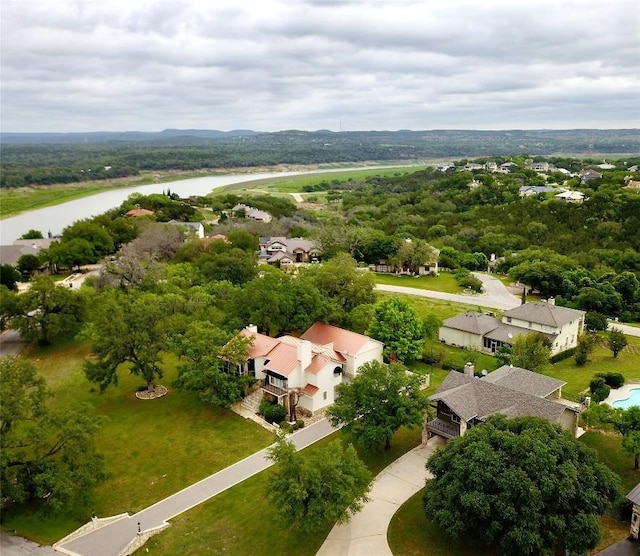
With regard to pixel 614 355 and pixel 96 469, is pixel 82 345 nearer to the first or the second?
pixel 96 469

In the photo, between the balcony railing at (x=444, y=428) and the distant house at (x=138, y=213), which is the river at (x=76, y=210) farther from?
the balcony railing at (x=444, y=428)

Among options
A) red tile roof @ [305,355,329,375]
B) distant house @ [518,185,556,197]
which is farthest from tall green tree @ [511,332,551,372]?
distant house @ [518,185,556,197]

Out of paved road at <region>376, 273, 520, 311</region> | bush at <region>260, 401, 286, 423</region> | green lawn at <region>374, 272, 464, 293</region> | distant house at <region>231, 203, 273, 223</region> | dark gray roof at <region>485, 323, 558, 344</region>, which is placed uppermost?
distant house at <region>231, 203, 273, 223</region>

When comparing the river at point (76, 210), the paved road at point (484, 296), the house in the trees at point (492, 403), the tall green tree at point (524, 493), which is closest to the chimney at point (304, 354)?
the house in the trees at point (492, 403)

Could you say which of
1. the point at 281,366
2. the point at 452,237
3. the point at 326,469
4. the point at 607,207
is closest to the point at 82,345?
the point at 281,366

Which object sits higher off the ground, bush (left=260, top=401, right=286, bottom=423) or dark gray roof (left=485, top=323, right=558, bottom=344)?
dark gray roof (left=485, top=323, right=558, bottom=344)

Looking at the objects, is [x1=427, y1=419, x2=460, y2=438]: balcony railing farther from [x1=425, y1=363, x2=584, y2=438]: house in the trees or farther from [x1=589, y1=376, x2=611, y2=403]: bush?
[x1=589, y1=376, x2=611, y2=403]: bush
